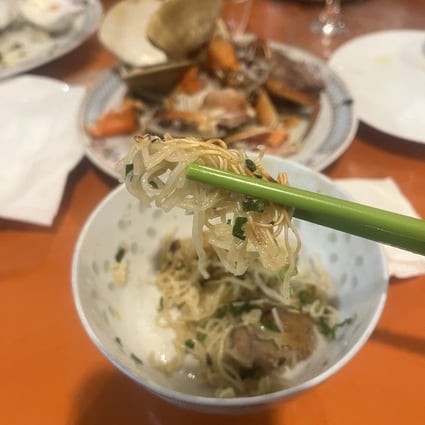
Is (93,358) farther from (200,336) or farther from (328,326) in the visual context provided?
(328,326)

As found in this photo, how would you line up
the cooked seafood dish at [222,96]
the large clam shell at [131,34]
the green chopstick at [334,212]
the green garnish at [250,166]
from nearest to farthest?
1. the green chopstick at [334,212]
2. the green garnish at [250,166]
3. the cooked seafood dish at [222,96]
4. the large clam shell at [131,34]

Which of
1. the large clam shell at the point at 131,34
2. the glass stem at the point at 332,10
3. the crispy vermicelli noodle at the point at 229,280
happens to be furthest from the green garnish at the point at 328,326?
the glass stem at the point at 332,10

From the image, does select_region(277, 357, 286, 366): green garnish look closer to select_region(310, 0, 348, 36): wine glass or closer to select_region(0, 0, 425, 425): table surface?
select_region(0, 0, 425, 425): table surface

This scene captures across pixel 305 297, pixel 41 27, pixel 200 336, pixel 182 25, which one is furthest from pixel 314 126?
pixel 41 27

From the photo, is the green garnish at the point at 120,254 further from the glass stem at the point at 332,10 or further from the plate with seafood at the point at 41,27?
the glass stem at the point at 332,10

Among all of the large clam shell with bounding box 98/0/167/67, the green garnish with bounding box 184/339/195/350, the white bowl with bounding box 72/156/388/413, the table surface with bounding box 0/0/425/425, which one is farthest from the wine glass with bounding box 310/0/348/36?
the green garnish with bounding box 184/339/195/350

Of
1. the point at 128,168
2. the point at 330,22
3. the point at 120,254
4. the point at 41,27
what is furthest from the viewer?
the point at 330,22
